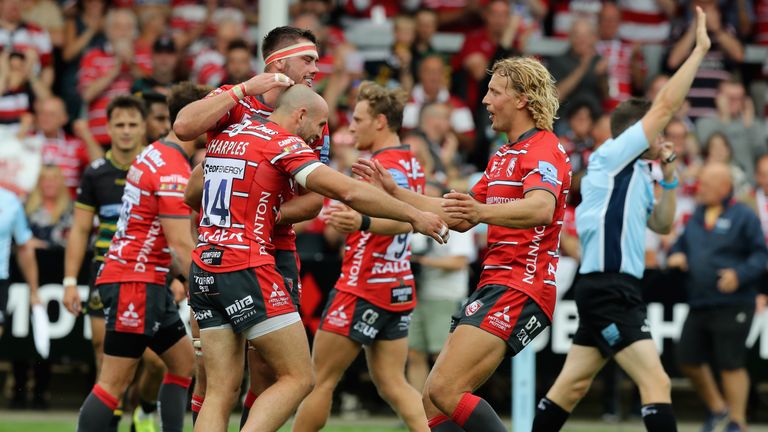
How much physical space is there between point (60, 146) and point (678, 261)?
24.3 ft

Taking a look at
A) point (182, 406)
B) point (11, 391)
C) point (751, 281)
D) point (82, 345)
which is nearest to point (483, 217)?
point (182, 406)

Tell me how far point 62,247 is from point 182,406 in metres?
4.09

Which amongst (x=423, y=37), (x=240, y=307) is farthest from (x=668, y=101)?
(x=423, y=37)

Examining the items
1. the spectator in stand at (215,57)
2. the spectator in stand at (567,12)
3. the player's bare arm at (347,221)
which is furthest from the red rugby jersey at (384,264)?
the spectator in stand at (567,12)

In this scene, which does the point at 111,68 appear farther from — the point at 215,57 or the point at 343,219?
the point at 343,219

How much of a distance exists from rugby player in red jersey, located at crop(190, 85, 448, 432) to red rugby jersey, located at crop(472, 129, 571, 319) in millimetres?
651

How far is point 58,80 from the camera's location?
1585cm

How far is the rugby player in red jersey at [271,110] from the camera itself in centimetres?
696

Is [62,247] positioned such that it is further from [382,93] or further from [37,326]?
[382,93]

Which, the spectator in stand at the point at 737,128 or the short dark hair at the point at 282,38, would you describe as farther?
the spectator in stand at the point at 737,128

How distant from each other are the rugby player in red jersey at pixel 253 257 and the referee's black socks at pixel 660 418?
244 centimetres

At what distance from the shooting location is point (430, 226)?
694 centimetres

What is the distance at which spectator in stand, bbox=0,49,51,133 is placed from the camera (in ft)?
48.4

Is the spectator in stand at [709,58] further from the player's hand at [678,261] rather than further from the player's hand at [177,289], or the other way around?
the player's hand at [177,289]
